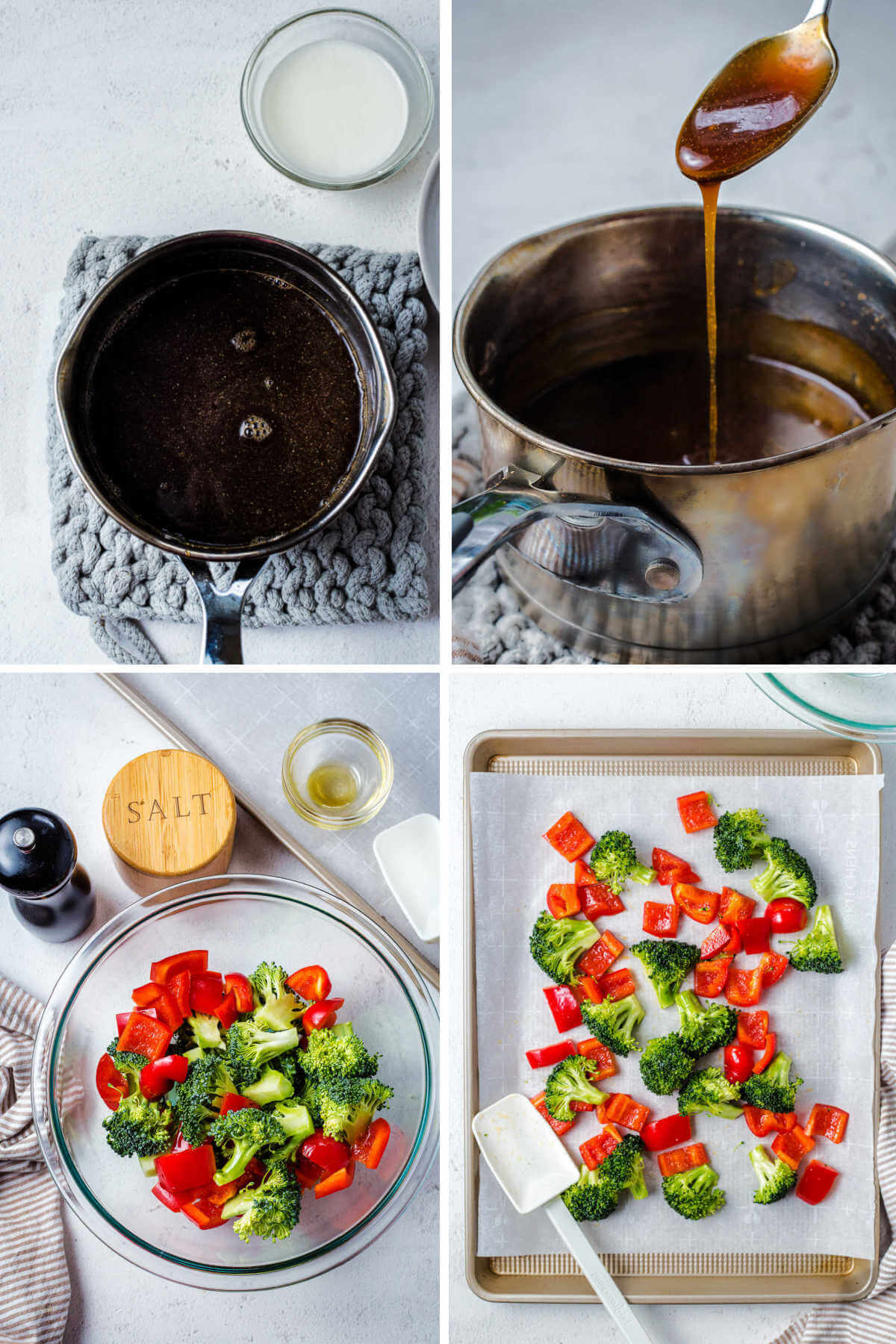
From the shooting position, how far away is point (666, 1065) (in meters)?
0.81

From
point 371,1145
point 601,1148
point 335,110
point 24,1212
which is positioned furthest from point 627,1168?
point 335,110

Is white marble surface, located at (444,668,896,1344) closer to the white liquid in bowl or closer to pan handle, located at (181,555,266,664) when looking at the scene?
pan handle, located at (181,555,266,664)

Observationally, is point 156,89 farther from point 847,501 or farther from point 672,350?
point 847,501

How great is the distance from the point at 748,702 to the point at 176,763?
1.76ft

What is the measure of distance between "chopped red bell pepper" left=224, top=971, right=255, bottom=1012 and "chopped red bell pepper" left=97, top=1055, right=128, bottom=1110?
112 mm

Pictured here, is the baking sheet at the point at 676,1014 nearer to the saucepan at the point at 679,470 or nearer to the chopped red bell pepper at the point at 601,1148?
the chopped red bell pepper at the point at 601,1148

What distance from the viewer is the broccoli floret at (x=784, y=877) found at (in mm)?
825

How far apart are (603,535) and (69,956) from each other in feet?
2.05

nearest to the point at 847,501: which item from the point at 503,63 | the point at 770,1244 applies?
the point at 503,63

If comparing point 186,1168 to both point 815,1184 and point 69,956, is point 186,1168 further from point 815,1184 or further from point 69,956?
point 815,1184

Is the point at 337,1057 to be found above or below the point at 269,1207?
above

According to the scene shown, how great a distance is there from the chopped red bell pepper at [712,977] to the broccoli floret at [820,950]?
6 cm

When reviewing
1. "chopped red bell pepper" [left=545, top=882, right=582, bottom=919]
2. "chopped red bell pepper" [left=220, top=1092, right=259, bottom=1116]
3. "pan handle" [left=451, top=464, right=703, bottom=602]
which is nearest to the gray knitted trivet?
"pan handle" [left=451, top=464, right=703, bottom=602]

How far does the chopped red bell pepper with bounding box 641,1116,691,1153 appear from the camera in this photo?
0.81 meters
